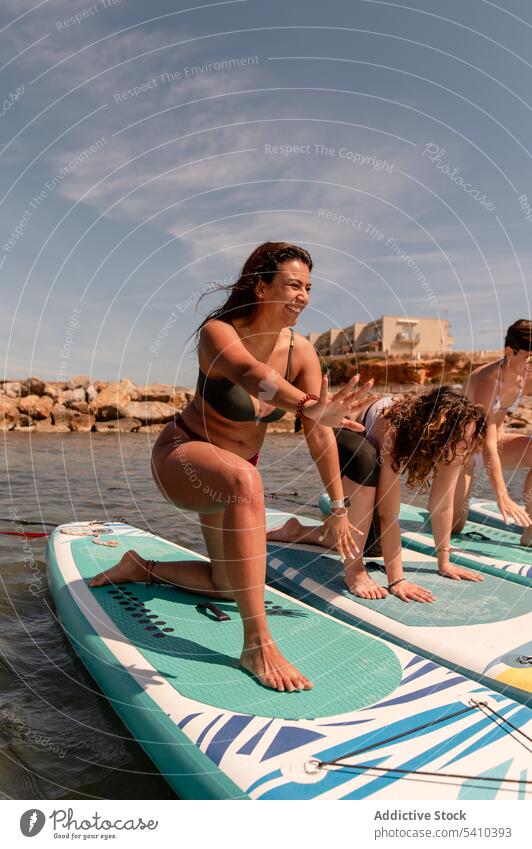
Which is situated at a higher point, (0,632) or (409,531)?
(409,531)

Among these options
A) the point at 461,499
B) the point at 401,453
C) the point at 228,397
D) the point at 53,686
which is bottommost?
the point at 53,686

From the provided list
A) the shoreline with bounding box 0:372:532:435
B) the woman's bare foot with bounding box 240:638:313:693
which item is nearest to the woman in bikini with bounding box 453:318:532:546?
the woman's bare foot with bounding box 240:638:313:693

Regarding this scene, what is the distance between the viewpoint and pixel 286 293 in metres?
3.75

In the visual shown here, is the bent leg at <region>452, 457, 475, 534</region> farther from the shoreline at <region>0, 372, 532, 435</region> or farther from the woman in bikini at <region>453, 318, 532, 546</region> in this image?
the shoreline at <region>0, 372, 532, 435</region>

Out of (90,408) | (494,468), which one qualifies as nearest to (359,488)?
(494,468)

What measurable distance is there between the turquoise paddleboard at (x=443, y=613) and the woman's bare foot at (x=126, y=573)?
4.21ft

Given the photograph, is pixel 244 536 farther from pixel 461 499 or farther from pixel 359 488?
pixel 461 499

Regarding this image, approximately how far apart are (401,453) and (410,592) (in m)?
1.09

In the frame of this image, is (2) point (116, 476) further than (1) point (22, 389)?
No

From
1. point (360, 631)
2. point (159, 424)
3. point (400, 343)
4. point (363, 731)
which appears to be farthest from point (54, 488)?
point (400, 343)

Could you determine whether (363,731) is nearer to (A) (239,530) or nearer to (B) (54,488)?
(A) (239,530)

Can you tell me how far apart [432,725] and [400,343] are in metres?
49.5

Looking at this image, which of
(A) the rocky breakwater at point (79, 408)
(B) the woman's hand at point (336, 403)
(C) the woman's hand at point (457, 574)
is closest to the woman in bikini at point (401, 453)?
(C) the woman's hand at point (457, 574)

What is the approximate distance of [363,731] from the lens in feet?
9.94
